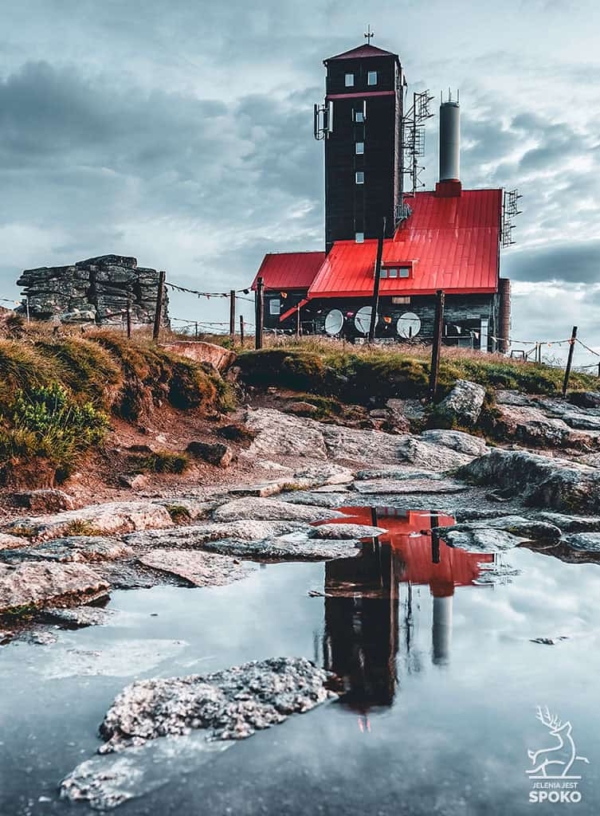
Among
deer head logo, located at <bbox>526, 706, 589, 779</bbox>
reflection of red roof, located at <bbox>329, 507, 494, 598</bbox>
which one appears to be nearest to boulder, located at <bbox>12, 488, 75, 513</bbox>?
reflection of red roof, located at <bbox>329, 507, 494, 598</bbox>

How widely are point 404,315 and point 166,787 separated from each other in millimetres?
34513

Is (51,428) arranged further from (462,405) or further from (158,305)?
(158,305)

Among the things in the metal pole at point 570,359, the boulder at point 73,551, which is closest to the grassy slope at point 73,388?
the boulder at point 73,551

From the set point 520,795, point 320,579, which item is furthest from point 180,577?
point 520,795

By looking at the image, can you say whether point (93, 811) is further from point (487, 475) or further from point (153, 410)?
point (153, 410)

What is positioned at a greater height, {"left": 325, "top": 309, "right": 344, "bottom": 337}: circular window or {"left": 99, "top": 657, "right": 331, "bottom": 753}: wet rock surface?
{"left": 325, "top": 309, "right": 344, "bottom": 337}: circular window

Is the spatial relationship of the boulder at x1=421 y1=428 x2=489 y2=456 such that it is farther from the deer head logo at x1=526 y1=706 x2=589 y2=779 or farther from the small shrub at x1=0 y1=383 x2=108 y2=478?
the deer head logo at x1=526 y1=706 x2=589 y2=779

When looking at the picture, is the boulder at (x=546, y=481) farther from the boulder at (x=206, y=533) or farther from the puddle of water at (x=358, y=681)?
the boulder at (x=206, y=533)

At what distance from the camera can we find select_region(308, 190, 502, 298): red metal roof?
35312 mm

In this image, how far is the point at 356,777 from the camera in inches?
107

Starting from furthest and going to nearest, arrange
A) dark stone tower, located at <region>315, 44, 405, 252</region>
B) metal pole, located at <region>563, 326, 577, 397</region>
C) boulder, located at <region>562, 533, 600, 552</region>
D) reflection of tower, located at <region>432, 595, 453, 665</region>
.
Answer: dark stone tower, located at <region>315, 44, 405, 252</region>, metal pole, located at <region>563, 326, 577, 397</region>, boulder, located at <region>562, 533, 600, 552</region>, reflection of tower, located at <region>432, 595, 453, 665</region>

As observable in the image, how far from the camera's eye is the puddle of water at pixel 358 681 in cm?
264

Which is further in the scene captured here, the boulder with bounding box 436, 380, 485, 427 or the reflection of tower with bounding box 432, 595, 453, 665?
the boulder with bounding box 436, 380, 485, 427

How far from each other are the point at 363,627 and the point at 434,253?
35078mm
